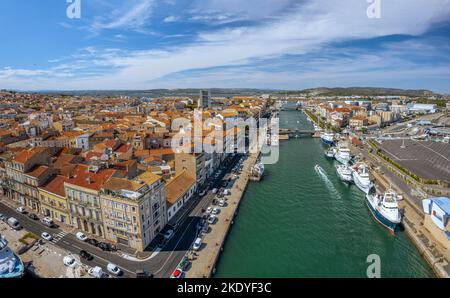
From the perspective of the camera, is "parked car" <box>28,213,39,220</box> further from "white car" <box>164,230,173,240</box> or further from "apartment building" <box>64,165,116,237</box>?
"white car" <box>164,230,173,240</box>

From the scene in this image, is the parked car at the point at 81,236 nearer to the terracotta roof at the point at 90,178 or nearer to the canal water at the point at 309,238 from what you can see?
the terracotta roof at the point at 90,178

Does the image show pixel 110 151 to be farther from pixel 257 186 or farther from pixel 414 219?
pixel 414 219

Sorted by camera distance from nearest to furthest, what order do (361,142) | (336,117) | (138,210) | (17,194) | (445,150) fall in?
(138,210) < (17,194) < (445,150) < (361,142) < (336,117)

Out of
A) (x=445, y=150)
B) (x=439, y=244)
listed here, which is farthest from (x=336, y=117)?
(x=439, y=244)

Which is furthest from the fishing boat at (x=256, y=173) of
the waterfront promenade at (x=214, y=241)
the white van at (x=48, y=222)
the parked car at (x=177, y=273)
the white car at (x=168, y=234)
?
the white van at (x=48, y=222)

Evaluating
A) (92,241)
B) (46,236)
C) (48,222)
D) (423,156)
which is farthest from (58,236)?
(423,156)

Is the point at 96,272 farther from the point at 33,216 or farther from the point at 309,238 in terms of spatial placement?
the point at 309,238
